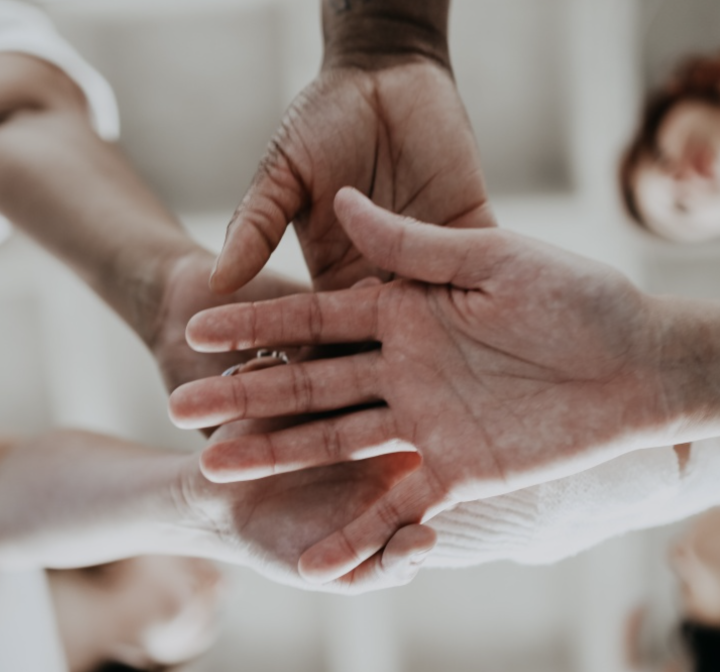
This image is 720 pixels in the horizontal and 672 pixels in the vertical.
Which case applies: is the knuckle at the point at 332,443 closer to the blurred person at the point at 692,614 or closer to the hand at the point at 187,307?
the hand at the point at 187,307

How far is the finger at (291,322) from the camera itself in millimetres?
606

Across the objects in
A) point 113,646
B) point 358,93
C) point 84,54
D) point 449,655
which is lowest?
point 449,655

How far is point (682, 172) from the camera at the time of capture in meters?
1.34

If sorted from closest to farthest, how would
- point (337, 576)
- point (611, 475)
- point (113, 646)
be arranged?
point (337, 576) < point (611, 475) < point (113, 646)

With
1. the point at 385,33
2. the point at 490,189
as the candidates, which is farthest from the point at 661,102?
the point at 385,33

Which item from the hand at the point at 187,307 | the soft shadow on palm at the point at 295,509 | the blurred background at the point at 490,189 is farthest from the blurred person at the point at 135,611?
the soft shadow on palm at the point at 295,509

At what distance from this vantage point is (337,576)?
1.91 feet

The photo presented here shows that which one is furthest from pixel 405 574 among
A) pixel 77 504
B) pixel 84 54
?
pixel 84 54

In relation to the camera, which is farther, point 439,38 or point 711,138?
point 711,138

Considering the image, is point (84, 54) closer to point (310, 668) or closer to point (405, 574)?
point (405, 574)

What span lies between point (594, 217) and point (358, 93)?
0.74m

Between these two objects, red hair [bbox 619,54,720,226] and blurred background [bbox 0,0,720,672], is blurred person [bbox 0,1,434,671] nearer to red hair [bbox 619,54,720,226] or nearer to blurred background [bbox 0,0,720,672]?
blurred background [bbox 0,0,720,672]

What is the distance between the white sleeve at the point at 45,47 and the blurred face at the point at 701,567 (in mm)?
1324

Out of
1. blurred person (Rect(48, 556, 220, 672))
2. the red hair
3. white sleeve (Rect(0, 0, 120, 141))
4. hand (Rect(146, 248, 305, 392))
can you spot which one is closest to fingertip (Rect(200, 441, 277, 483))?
hand (Rect(146, 248, 305, 392))
